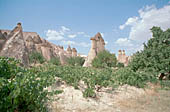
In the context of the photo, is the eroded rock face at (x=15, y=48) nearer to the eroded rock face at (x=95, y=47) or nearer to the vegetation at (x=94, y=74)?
the vegetation at (x=94, y=74)

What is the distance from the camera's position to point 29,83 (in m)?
1.53

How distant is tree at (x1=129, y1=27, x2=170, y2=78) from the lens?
780 centimetres

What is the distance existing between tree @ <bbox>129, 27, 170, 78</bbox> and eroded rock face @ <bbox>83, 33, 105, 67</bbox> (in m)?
11.0

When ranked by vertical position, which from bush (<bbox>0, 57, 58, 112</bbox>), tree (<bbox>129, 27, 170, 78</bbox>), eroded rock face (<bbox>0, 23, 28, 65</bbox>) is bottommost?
bush (<bbox>0, 57, 58, 112</bbox>)

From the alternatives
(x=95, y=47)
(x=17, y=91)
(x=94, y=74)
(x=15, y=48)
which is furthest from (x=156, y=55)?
(x=95, y=47)

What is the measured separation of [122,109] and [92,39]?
16.8m

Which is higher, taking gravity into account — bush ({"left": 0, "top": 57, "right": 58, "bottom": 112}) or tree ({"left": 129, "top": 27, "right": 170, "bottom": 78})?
tree ({"left": 129, "top": 27, "right": 170, "bottom": 78})

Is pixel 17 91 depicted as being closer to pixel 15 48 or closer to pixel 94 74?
pixel 94 74

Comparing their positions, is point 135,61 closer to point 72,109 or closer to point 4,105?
point 72,109

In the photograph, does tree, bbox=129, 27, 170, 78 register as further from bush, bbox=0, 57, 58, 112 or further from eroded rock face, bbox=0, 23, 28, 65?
eroded rock face, bbox=0, 23, 28, 65

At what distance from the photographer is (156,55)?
317 inches

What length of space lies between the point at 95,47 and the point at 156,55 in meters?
12.7

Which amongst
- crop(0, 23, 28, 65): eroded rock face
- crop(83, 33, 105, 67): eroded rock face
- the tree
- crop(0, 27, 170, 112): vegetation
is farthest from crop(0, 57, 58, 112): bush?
crop(83, 33, 105, 67): eroded rock face

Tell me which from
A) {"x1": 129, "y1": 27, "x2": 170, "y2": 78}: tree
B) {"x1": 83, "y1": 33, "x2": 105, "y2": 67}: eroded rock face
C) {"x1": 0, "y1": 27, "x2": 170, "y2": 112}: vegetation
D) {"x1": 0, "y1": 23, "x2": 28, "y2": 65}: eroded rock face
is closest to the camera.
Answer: {"x1": 0, "y1": 27, "x2": 170, "y2": 112}: vegetation
